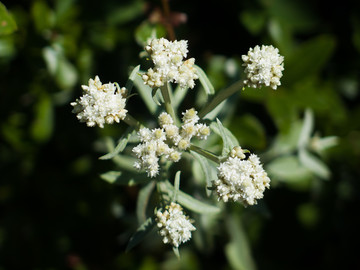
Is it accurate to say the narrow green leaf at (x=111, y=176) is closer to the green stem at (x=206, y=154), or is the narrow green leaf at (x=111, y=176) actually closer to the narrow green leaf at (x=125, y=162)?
the narrow green leaf at (x=125, y=162)

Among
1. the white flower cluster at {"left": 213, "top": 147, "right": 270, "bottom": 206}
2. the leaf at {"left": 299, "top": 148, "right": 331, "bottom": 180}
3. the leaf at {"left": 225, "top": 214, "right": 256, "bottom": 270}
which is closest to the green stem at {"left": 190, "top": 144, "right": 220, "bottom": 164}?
the white flower cluster at {"left": 213, "top": 147, "right": 270, "bottom": 206}

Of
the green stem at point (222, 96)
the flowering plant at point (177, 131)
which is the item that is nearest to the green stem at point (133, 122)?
the flowering plant at point (177, 131)

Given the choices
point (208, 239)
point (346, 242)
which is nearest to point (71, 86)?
point (208, 239)

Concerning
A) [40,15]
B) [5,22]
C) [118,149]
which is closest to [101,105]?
[118,149]

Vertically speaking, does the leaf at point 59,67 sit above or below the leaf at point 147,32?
below

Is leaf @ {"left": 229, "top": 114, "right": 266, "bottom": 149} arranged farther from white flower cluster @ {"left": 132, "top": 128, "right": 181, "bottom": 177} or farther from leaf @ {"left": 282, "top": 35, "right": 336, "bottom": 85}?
white flower cluster @ {"left": 132, "top": 128, "right": 181, "bottom": 177}

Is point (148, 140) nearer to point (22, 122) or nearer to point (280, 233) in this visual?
point (22, 122)

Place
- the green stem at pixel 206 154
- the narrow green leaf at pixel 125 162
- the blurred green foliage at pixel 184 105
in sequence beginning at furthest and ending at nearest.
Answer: the blurred green foliage at pixel 184 105 < the narrow green leaf at pixel 125 162 < the green stem at pixel 206 154
